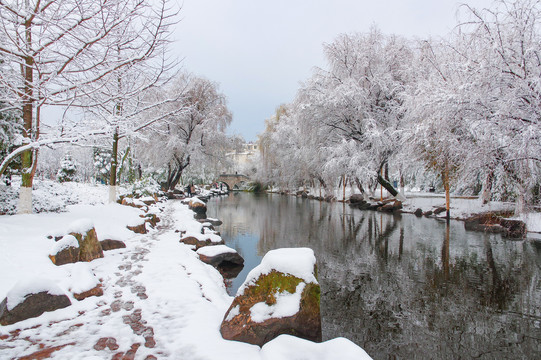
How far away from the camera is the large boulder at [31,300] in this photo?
335 centimetres

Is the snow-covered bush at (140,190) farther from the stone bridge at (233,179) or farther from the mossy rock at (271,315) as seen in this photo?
the stone bridge at (233,179)

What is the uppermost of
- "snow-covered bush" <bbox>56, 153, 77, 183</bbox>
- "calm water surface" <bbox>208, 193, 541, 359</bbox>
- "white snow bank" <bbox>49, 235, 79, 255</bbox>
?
"snow-covered bush" <bbox>56, 153, 77, 183</bbox>

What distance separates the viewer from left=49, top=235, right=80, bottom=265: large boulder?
484cm

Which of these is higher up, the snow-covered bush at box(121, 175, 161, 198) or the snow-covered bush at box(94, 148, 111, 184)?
the snow-covered bush at box(94, 148, 111, 184)

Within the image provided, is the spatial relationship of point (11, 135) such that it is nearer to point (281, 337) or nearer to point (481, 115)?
point (281, 337)

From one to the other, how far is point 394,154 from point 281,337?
17059 mm

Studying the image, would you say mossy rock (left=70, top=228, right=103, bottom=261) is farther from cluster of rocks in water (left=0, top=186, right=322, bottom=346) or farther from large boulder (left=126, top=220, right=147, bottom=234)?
large boulder (left=126, top=220, right=147, bottom=234)

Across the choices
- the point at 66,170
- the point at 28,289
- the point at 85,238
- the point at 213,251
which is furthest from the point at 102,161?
the point at 28,289

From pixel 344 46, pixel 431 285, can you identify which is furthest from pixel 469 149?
pixel 344 46

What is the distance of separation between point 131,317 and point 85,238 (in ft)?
9.06

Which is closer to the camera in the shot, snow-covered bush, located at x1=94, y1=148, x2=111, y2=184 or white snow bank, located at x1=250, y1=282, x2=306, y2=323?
white snow bank, located at x1=250, y1=282, x2=306, y2=323

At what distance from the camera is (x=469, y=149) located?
9992 mm

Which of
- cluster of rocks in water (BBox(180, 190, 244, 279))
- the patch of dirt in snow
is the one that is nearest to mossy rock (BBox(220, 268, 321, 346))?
the patch of dirt in snow

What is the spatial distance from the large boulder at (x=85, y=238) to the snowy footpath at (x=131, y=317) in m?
0.20
